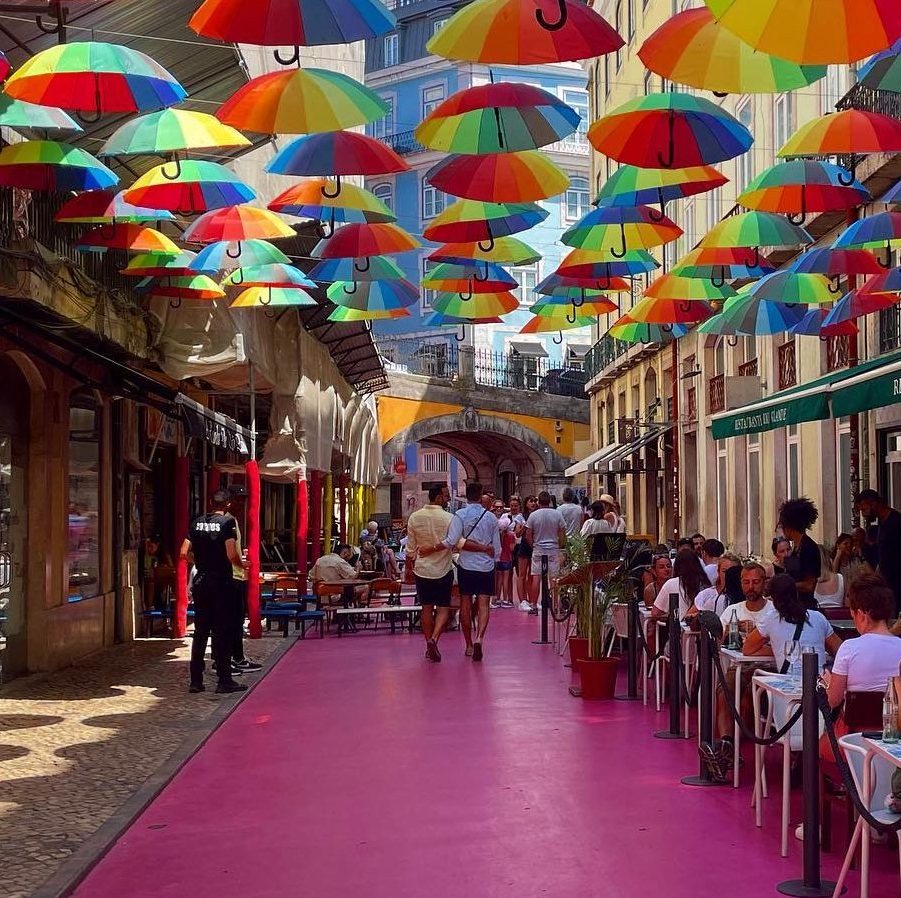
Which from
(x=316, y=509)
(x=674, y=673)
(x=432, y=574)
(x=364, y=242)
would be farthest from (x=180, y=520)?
(x=674, y=673)

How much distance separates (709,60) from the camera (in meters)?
7.66

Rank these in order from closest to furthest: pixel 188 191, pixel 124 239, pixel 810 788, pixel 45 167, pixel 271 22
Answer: pixel 810 788 < pixel 271 22 < pixel 45 167 < pixel 188 191 < pixel 124 239

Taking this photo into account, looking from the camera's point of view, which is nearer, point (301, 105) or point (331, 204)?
point (301, 105)

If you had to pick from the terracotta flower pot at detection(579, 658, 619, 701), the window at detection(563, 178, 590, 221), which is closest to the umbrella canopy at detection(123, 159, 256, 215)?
the terracotta flower pot at detection(579, 658, 619, 701)

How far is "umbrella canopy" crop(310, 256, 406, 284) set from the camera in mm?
13148

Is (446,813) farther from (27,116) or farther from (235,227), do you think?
(235,227)

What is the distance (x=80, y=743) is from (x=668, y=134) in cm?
593

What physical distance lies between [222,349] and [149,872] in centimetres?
907

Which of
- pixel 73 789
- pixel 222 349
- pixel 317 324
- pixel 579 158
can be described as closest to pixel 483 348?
pixel 579 158

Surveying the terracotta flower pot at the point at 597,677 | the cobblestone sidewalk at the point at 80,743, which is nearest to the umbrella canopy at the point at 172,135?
the cobblestone sidewalk at the point at 80,743

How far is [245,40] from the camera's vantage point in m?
6.85

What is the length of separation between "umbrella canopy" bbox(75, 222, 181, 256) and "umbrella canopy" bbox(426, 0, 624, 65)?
4.53m

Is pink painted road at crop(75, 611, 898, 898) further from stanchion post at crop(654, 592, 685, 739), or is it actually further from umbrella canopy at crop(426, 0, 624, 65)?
umbrella canopy at crop(426, 0, 624, 65)

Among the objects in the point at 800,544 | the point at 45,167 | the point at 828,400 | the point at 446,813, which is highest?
the point at 45,167
